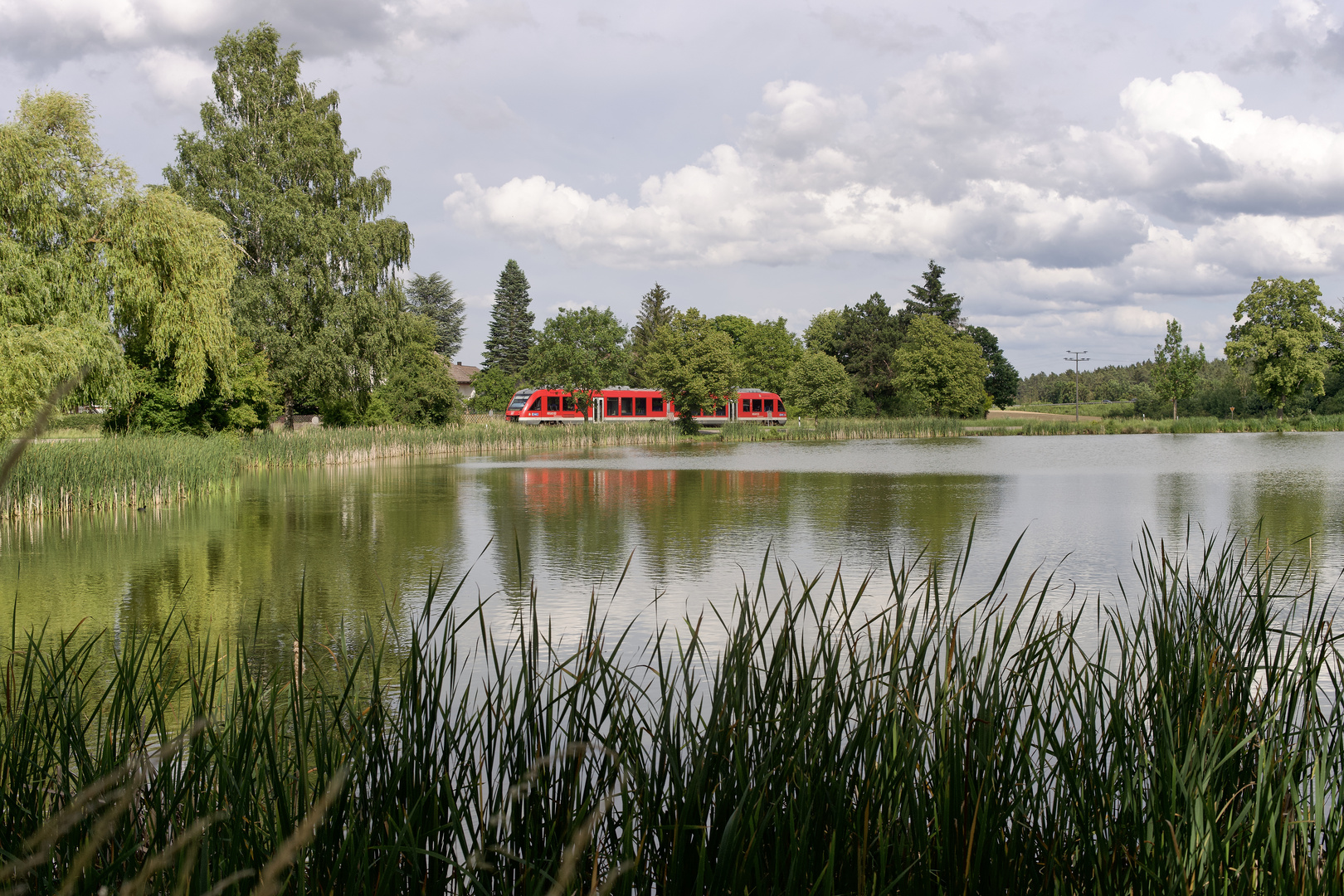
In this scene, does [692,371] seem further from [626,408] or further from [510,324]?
[510,324]

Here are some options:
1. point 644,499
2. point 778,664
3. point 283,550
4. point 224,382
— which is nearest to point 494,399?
point 224,382

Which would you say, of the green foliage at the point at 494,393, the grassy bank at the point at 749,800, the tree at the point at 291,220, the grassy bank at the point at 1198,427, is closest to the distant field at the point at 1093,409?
the grassy bank at the point at 1198,427

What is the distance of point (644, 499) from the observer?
48.6ft

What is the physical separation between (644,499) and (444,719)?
12.5m

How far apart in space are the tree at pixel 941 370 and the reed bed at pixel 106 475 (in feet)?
131

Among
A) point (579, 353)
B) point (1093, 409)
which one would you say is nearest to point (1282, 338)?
point (1093, 409)

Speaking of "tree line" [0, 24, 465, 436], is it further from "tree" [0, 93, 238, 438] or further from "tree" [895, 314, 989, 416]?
"tree" [895, 314, 989, 416]

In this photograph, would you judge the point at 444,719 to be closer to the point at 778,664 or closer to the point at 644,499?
the point at 778,664

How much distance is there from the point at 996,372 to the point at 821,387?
19.5 m

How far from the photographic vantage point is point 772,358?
63406mm

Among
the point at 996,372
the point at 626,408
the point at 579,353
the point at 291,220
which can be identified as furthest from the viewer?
the point at 996,372

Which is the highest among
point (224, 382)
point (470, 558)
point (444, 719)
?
point (224, 382)

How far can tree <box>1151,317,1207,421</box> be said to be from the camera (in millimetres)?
48156

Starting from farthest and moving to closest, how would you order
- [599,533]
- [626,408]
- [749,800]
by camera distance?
[626,408] < [599,533] < [749,800]
